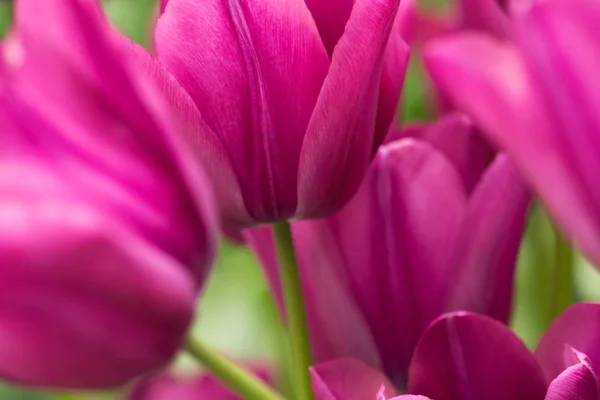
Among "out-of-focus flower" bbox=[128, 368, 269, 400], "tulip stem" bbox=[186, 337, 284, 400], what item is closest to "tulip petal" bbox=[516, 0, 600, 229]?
"tulip stem" bbox=[186, 337, 284, 400]

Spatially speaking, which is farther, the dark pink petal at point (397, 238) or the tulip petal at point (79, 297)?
the dark pink petal at point (397, 238)

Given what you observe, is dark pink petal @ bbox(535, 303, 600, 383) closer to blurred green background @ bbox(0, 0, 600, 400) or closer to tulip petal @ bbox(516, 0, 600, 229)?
tulip petal @ bbox(516, 0, 600, 229)

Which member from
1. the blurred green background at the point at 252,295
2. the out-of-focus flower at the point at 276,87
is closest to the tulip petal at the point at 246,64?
the out-of-focus flower at the point at 276,87

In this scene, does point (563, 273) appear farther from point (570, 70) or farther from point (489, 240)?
point (570, 70)

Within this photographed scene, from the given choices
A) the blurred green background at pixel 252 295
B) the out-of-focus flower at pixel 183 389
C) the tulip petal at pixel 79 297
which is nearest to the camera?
the tulip petal at pixel 79 297

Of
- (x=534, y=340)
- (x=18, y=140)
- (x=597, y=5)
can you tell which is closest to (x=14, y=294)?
(x=18, y=140)

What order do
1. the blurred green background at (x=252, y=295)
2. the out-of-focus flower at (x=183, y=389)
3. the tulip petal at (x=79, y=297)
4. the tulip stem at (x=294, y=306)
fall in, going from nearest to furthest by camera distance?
the tulip petal at (x=79, y=297) < the tulip stem at (x=294, y=306) < the out-of-focus flower at (x=183, y=389) < the blurred green background at (x=252, y=295)

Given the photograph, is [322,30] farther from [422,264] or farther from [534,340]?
[534,340]

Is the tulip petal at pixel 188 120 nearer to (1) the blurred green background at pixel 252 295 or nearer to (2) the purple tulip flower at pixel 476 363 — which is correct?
(2) the purple tulip flower at pixel 476 363
